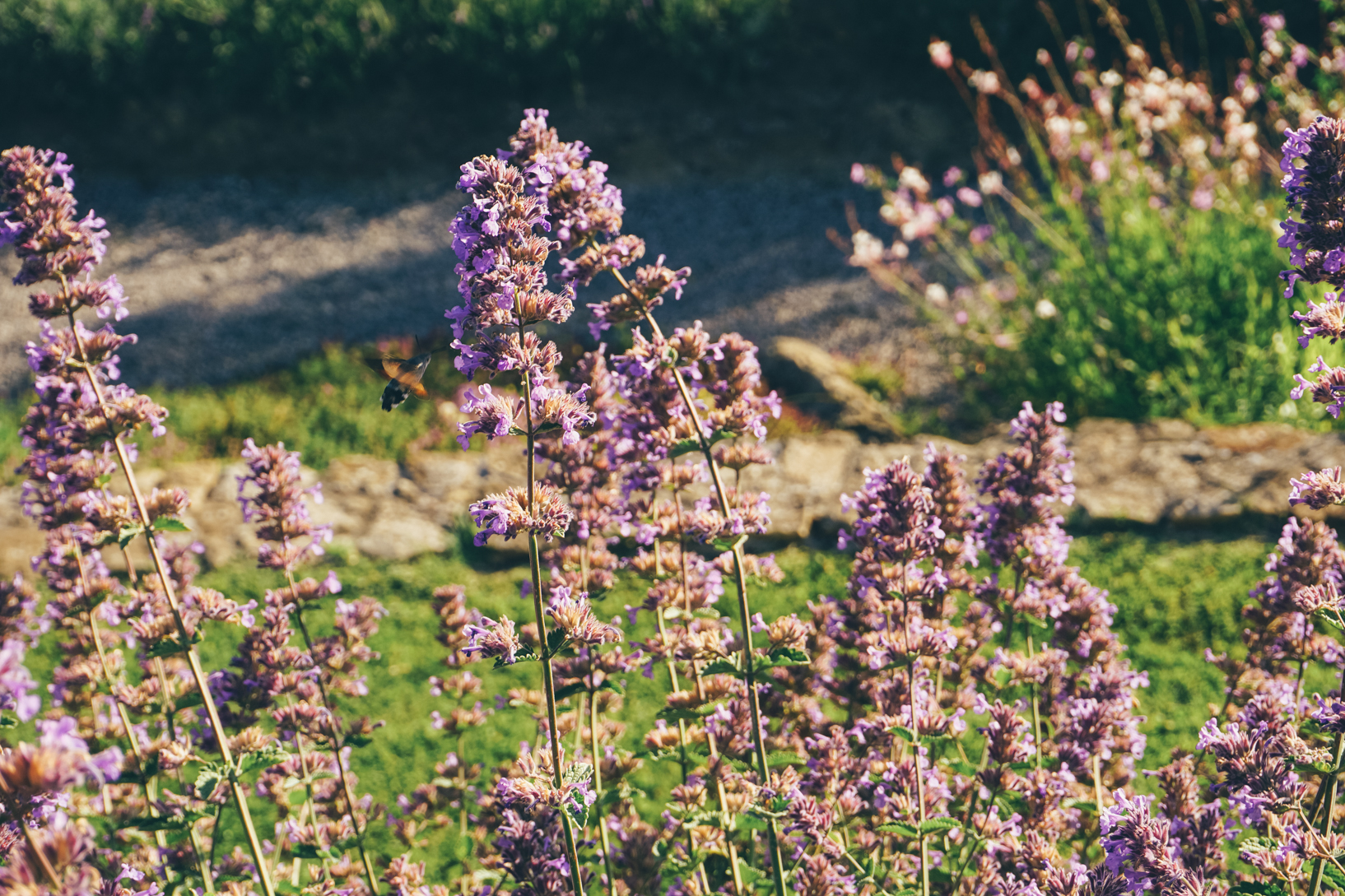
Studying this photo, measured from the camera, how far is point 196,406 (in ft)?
25.5

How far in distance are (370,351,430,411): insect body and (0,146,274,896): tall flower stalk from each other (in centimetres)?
54

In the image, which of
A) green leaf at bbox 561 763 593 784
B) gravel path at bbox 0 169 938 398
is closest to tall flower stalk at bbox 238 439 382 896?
green leaf at bbox 561 763 593 784

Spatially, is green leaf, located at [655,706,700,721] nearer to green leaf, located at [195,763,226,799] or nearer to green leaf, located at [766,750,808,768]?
green leaf, located at [766,750,808,768]

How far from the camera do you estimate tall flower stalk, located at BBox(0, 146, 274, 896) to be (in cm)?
243

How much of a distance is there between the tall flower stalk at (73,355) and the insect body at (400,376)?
1.77ft

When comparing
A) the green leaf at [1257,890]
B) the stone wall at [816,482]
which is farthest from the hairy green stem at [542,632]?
the stone wall at [816,482]

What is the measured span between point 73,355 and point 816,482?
423 centimetres

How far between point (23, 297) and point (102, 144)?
2280 millimetres

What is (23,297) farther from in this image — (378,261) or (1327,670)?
(1327,670)

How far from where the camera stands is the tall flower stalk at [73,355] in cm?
243

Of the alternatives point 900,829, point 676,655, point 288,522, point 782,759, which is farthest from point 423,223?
point 900,829

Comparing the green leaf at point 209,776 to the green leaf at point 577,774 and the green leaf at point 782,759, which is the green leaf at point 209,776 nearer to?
the green leaf at point 577,774

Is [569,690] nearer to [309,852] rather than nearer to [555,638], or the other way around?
[555,638]

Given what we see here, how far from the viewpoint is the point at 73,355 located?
2.65 meters
